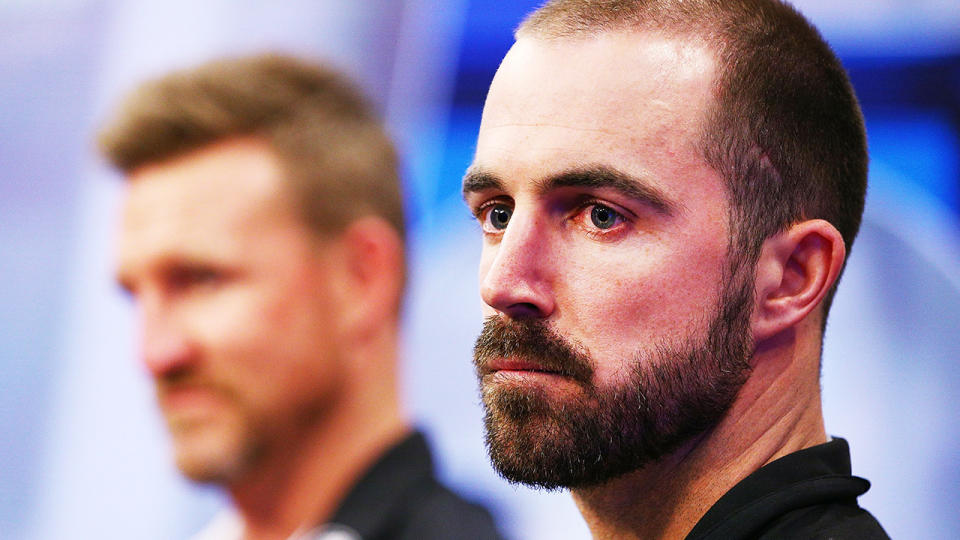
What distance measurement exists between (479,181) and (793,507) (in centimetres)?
71

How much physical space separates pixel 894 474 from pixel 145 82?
2.74m

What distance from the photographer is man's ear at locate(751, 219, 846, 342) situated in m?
1.88

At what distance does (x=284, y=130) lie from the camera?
3.78 metres

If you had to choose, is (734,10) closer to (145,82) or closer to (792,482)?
(792,482)

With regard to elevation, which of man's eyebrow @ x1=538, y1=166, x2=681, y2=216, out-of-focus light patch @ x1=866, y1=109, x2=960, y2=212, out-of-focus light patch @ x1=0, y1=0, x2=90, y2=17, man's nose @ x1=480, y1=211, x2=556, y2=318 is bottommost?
out-of-focus light patch @ x1=0, y1=0, x2=90, y2=17

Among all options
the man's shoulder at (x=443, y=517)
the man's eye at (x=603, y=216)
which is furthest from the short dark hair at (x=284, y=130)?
the man's eye at (x=603, y=216)

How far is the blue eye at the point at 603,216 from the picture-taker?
6.10 ft

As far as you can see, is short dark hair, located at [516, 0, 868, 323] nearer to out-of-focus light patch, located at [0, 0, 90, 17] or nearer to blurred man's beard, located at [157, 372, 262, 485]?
blurred man's beard, located at [157, 372, 262, 485]

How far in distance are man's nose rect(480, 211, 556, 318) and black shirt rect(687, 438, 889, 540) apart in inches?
15.6

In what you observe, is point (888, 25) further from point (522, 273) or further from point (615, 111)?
point (522, 273)

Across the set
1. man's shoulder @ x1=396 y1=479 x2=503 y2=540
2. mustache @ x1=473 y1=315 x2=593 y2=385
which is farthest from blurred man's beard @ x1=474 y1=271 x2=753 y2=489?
man's shoulder @ x1=396 y1=479 x2=503 y2=540

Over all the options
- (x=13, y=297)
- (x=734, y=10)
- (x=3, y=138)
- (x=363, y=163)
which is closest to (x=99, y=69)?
(x=3, y=138)

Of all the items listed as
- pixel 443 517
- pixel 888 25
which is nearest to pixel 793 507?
pixel 443 517

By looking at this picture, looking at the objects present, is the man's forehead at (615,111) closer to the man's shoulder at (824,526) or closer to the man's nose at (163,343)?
the man's shoulder at (824,526)
